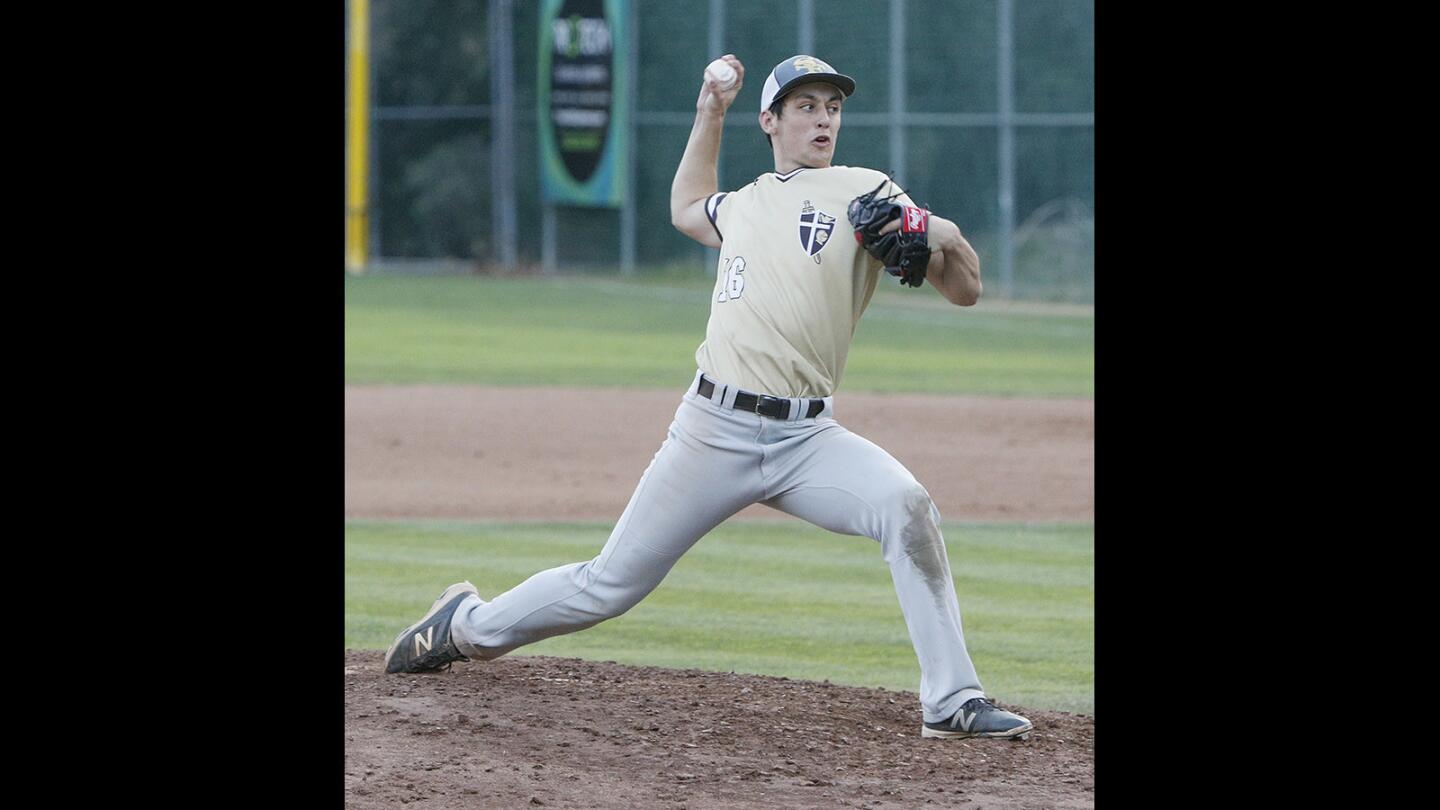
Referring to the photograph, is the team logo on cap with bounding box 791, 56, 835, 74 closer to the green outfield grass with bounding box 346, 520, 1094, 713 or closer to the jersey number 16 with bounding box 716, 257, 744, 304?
the jersey number 16 with bounding box 716, 257, 744, 304

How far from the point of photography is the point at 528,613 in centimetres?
552

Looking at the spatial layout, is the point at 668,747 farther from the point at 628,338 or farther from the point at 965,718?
the point at 628,338

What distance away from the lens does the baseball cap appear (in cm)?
532

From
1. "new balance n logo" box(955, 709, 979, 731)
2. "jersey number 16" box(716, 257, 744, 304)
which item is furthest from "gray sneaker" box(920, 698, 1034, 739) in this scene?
"jersey number 16" box(716, 257, 744, 304)

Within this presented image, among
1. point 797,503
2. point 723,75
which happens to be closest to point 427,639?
point 797,503

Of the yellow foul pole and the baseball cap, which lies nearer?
the baseball cap

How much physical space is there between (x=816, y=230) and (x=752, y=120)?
2460 cm

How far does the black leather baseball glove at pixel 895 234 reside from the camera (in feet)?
16.4

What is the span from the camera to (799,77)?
5309 mm

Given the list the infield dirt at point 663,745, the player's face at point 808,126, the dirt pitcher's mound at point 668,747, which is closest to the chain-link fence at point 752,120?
the infield dirt at point 663,745

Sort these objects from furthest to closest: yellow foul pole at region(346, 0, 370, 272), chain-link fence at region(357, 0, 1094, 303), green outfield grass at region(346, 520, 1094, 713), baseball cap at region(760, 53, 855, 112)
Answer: yellow foul pole at region(346, 0, 370, 272) → chain-link fence at region(357, 0, 1094, 303) → green outfield grass at region(346, 520, 1094, 713) → baseball cap at region(760, 53, 855, 112)

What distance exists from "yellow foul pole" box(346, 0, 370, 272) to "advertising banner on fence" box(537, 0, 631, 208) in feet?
10.7

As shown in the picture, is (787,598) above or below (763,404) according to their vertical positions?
below

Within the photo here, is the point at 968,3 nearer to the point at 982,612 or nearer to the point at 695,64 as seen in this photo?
the point at 695,64
